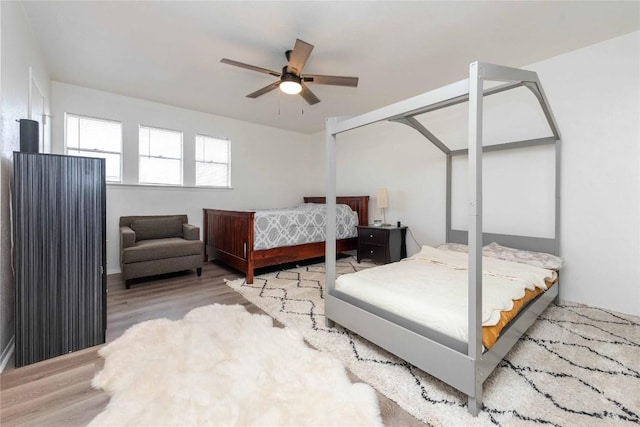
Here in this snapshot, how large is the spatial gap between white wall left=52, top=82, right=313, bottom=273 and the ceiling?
37cm

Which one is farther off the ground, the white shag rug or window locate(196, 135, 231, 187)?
window locate(196, 135, 231, 187)

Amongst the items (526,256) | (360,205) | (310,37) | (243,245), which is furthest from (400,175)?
(243,245)

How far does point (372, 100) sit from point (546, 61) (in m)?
2.09

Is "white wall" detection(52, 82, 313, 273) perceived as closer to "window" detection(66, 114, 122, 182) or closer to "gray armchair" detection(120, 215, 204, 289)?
"window" detection(66, 114, 122, 182)

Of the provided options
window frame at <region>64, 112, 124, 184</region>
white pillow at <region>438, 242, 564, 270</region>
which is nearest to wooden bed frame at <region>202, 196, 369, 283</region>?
window frame at <region>64, 112, 124, 184</region>

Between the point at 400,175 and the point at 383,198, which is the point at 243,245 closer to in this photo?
the point at 383,198

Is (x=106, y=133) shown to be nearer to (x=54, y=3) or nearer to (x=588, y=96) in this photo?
(x=54, y=3)

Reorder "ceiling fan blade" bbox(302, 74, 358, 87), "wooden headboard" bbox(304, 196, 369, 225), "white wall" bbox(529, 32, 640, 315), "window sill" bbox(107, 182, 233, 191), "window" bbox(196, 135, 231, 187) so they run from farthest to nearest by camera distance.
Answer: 1. "wooden headboard" bbox(304, 196, 369, 225)
2. "window" bbox(196, 135, 231, 187)
3. "window sill" bbox(107, 182, 233, 191)
4. "ceiling fan blade" bbox(302, 74, 358, 87)
5. "white wall" bbox(529, 32, 640, 315)

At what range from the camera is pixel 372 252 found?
14.3ft

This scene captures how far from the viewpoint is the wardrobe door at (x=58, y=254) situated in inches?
70.6

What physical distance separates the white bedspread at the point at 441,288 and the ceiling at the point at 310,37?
217 cm

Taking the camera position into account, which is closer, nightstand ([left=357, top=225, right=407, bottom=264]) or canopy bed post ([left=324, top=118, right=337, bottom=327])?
canopy bed post ([left=324, top=118, right=337, bottom=327])

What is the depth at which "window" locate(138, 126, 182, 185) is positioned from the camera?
4.28 meters

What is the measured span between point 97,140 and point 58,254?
280 centimetres
